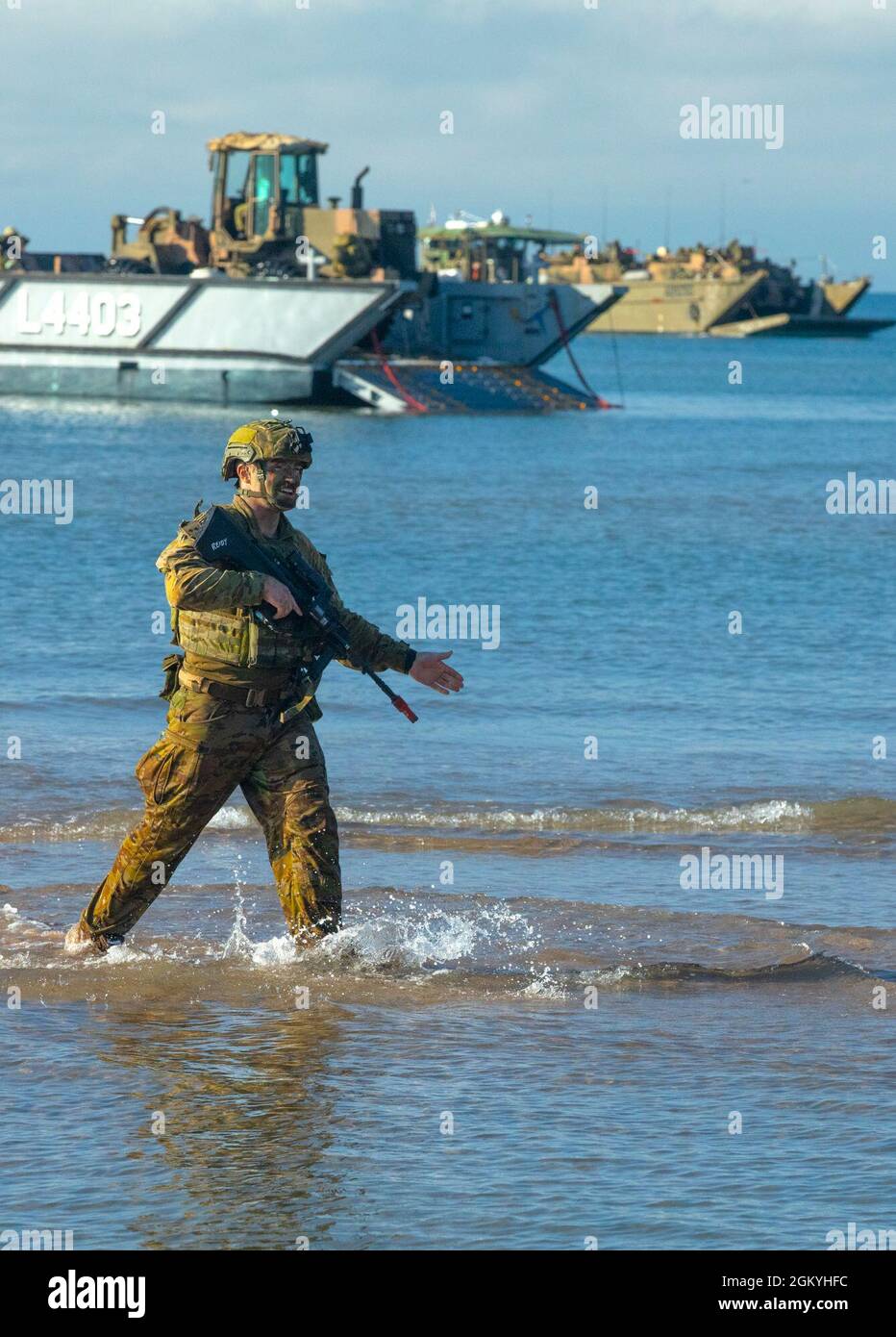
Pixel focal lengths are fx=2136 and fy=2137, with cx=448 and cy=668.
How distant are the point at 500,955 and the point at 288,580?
5.13 feet

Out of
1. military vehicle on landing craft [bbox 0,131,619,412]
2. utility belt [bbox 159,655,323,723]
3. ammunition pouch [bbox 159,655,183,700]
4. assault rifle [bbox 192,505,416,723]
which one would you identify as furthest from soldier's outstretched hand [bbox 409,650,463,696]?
military vehicle on landing craft [bbox 0,131,619,412]

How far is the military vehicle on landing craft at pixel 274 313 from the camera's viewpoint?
42.6m

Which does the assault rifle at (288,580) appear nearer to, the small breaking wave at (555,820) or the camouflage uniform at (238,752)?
the camouflage uniform at (238,752)

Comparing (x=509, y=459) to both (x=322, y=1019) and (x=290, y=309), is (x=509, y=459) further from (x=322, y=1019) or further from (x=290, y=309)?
(x=322, y=1019)

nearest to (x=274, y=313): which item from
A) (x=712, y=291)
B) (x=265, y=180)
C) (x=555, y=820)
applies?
(x=265, y=180)

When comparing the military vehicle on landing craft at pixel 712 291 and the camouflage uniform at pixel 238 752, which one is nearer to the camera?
the camouflage uniform at pixel 238 752

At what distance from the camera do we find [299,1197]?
4766mm

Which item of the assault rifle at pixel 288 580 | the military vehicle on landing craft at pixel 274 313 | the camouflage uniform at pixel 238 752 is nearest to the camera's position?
the assault rifle at pixel 288 580

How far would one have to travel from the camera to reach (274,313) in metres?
42.4

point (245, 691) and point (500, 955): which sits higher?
point (245, 691)

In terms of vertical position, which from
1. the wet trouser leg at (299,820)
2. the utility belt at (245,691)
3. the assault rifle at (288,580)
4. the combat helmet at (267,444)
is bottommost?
the wet trouser leg at (299,820)

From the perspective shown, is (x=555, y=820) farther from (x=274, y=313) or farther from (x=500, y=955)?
(x=274, y=313)

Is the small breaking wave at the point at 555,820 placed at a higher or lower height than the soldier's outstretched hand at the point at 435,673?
lower

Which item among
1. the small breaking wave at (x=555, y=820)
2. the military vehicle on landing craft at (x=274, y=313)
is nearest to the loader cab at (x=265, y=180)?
the military vehicle on landing craft at (x=274, y=313)
